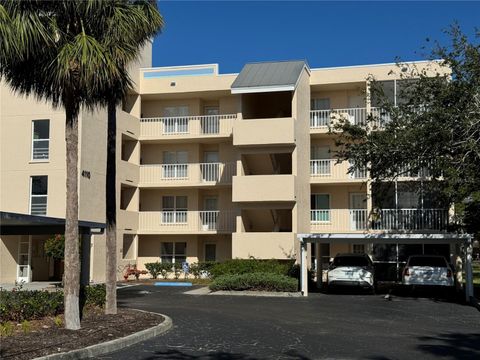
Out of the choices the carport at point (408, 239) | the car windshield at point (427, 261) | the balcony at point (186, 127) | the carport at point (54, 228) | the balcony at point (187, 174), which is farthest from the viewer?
the balcony at point (186, 127)

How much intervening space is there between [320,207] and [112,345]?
947 inches

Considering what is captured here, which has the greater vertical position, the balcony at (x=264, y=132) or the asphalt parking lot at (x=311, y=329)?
the balcony at (x=264, y=132)

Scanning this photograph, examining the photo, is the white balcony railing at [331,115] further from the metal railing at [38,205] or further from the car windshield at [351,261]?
the metal railing at [38,205]

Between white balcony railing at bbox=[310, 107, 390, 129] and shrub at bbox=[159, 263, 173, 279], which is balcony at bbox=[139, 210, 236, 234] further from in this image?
white balcony railing at bbox=[310, 107, 390, 129]

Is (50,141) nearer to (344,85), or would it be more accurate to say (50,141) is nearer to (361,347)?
(344,85)

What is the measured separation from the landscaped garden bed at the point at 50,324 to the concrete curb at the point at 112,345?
0.22 metres

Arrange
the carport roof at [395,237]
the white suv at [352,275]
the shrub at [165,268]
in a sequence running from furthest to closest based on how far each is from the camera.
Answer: the shrub at [165,268] < the white suv at [352,275] < the carport roof at [395,237]

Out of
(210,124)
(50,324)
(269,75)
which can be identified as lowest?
(50,324)

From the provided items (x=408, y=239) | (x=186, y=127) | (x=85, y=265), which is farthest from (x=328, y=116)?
(x=85, y=265)

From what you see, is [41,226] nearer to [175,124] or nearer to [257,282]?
[257,282]

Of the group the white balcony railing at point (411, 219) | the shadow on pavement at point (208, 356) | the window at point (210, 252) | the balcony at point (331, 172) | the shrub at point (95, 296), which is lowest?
the shadow on pavement at point (208, 356)

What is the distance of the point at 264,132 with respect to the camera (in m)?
29.5

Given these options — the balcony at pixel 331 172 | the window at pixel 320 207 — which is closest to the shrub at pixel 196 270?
the window at pixel 320 207

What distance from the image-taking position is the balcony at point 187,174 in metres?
33.2
